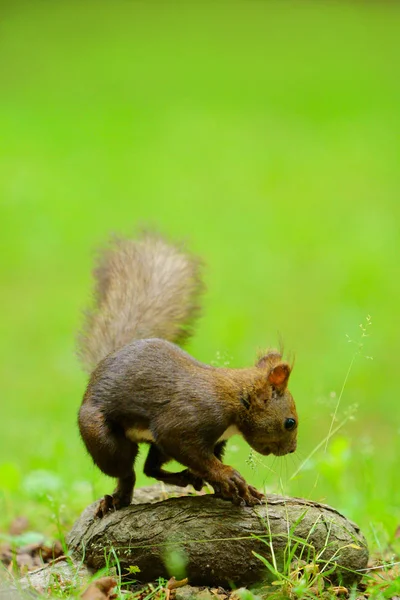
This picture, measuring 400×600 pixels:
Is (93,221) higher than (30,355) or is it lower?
higher

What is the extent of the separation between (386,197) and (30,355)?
6.95 metres

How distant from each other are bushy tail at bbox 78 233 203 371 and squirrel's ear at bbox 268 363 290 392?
2.94 feet

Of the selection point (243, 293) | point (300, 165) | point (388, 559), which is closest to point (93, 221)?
point (243, 293)

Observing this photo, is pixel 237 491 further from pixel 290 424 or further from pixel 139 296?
pixel 139 296

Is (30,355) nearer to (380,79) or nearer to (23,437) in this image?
(23,437)

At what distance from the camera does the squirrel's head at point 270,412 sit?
160 inches

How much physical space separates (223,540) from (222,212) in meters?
11.6

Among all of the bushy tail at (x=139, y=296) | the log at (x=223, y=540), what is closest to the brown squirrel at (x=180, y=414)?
the log at (x=223, y=540)

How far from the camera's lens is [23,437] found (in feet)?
29.1

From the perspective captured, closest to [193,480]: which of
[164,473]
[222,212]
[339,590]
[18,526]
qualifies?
[164,473]

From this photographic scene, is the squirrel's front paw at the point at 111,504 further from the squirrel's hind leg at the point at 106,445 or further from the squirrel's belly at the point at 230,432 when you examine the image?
the squirrel's belly at the point at 230,432

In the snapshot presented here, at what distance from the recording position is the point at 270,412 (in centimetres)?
408

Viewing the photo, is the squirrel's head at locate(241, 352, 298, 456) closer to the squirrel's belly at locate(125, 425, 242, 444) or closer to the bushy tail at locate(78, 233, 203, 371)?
the squirrel's belly at locate(125, 425, 242, 444)

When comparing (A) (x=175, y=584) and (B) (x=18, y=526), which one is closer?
(A) (x=175, y=584)
